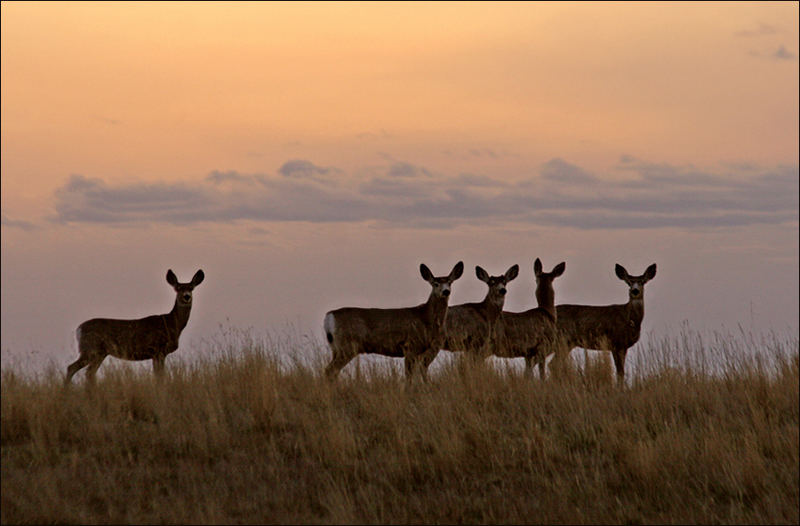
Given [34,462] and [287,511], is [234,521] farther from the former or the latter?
[34,462]

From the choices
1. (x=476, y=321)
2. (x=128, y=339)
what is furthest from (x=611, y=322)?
(x=128, y=339)

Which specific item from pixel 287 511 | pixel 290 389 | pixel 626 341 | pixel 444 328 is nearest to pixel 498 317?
pixel 444 328

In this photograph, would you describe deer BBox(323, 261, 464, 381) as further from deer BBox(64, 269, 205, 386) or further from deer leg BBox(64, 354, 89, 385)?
deer leg BBox(64, 354, 89, 385)

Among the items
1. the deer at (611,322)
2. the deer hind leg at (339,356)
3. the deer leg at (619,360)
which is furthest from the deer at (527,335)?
the deer hind leg at (339,356)

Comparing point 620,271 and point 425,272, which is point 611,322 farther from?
point 425,272

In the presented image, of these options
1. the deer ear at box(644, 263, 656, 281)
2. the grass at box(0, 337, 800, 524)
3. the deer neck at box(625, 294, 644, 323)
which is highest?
the deer ear at box(644, 263, 656, 281)

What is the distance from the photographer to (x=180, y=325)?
721 inches

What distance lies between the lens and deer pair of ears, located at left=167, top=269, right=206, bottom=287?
733 inches

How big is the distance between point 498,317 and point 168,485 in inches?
342

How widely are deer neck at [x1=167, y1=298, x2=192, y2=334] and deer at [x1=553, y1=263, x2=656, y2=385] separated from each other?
6.64m

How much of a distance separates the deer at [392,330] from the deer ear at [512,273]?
59.8 inches

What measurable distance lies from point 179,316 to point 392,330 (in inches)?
152

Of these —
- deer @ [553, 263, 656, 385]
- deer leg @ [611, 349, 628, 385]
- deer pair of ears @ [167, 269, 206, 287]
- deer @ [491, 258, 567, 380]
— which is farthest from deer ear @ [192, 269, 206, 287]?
deer leg @ [611, 349, 628, 385]

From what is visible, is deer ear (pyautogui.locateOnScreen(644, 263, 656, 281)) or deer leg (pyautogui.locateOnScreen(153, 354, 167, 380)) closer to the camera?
deer leg (pyautogui.locateOnScreen(153, 354, 167, 380))
